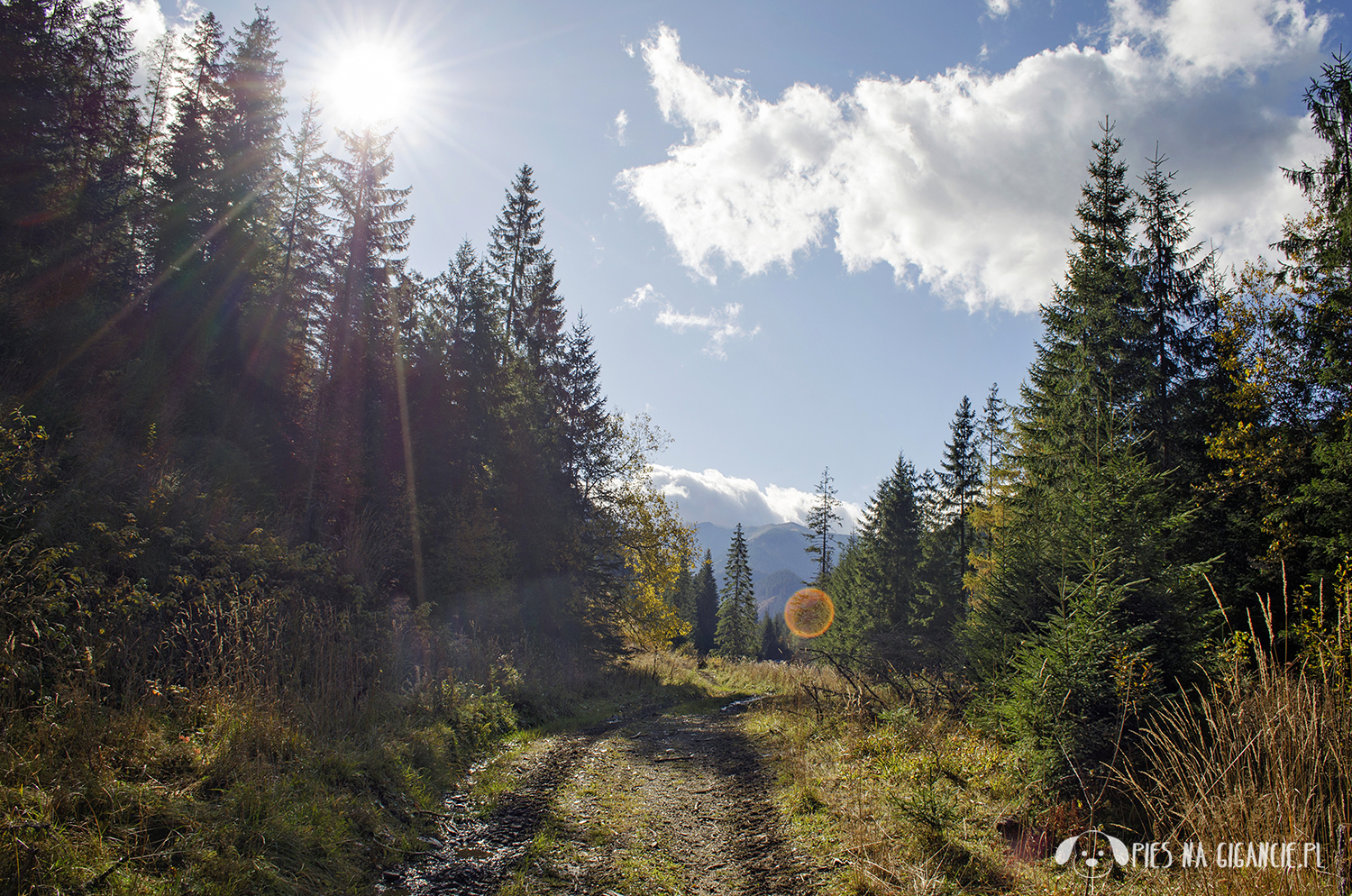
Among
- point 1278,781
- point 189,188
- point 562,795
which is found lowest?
point 562,795

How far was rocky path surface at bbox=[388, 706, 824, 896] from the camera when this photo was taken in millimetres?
4715

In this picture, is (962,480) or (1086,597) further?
(962,480)

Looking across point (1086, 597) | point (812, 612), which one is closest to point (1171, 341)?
point (1086, 597)

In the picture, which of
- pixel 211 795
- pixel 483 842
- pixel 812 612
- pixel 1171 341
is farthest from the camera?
pixel 812 612

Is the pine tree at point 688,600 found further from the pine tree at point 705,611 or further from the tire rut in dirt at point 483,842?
the tire rut in dirt at point 483,842

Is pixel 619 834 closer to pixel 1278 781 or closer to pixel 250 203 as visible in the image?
pixel 1278 781

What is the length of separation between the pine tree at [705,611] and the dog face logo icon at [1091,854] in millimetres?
64092

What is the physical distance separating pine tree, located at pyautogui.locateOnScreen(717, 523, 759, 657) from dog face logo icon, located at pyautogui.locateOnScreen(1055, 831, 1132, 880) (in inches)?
2217

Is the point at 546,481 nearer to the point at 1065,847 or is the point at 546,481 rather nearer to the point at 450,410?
the point at 450,410

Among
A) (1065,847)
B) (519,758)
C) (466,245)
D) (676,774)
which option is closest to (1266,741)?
(1065,847)

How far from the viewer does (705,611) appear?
7394cm

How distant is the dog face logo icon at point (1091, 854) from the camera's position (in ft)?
13.7

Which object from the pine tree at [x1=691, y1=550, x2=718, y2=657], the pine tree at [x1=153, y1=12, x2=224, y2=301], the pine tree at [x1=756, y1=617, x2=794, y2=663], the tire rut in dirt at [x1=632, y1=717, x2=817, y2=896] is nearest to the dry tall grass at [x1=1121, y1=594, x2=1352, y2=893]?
the tire rut in dirt at [x1=632, y1=717, x2=817, y2=896]

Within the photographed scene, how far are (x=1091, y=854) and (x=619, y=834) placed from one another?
172 inches
